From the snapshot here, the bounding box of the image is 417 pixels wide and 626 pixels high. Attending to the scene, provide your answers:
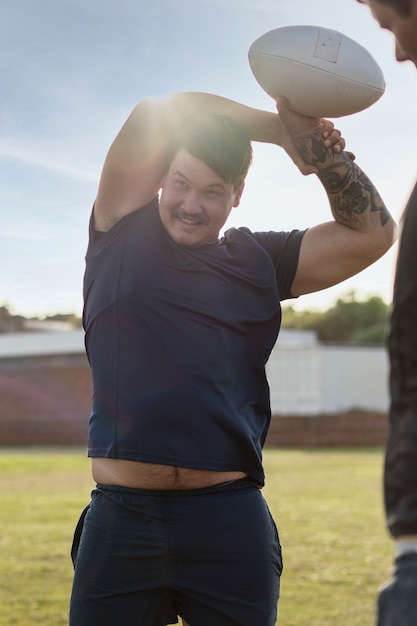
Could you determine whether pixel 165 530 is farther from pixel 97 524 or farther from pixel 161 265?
pixel 161 265

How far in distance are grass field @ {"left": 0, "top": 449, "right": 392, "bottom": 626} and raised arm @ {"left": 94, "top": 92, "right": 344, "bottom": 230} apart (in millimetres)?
3131

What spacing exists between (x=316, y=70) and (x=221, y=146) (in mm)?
444

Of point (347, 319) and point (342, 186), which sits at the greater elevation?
point (347, 319)

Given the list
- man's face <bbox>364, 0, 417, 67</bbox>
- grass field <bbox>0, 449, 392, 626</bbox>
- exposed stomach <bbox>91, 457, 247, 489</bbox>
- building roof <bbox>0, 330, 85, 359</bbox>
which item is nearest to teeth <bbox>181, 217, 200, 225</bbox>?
exposed stomach <bbox>91, 457, 247, 489</bbox>

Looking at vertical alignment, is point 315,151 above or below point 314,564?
above

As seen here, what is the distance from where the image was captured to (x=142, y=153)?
257 cm

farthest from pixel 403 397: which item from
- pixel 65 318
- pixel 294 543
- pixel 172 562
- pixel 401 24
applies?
pixel 65 318

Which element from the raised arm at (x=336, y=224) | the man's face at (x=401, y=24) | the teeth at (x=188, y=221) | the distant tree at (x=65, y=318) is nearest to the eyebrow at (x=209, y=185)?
the teeth at (x=188, y=221)

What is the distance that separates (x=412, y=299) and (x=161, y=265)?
3.72 ft

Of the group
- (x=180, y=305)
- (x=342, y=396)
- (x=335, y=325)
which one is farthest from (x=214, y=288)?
(x=335, y=325)

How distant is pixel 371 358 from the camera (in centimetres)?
3173

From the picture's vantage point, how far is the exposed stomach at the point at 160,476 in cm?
230

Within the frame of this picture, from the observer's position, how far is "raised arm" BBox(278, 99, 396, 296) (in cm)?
263

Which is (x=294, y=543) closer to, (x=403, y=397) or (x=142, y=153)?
(x=142, y=153)
